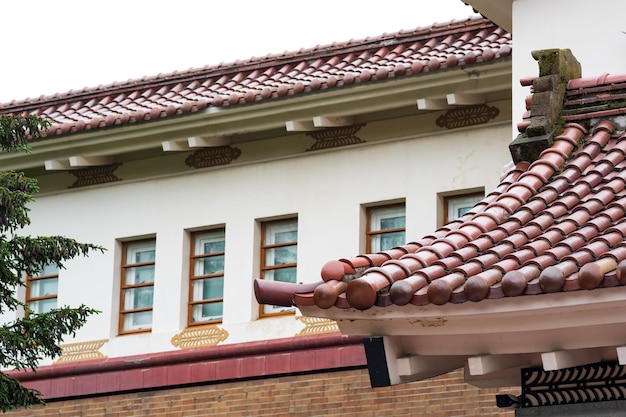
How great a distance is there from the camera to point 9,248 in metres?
14.5

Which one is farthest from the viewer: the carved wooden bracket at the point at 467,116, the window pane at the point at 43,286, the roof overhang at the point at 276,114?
the window pane at the point at 43,286

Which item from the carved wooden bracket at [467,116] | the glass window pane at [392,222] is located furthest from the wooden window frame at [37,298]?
the carved wooden bracket at [467,116]

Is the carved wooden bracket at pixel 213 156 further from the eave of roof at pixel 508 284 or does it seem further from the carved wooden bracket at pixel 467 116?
→ the eave of roof at pixel 508 284

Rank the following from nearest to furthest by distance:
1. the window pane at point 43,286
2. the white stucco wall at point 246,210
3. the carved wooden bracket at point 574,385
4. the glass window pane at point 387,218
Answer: the carved wooden bracket at point 574,385
the white stucco wall at point 246,210
the glass window pane at point 387,218
the window pane at point 43,286

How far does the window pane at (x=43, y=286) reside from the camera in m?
20.6

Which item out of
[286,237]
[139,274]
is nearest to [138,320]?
[139,274]

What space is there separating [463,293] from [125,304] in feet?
36.4

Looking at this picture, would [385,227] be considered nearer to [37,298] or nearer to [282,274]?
[282,274]

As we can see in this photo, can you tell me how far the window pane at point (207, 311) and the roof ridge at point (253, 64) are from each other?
302cm

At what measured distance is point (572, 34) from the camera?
Answer: 15.0m

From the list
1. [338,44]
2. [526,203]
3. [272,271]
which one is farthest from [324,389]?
[526,203]

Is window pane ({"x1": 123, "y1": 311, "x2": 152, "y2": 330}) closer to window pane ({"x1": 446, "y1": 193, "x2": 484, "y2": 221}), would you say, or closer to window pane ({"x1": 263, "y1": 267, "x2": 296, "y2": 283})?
window pane ({"x1": 263, "y1": 267, "x2": 296, "y2": 283})

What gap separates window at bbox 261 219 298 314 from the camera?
62.8ft

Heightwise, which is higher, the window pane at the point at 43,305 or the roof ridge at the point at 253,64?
the roof ridge at the point at 253,64
